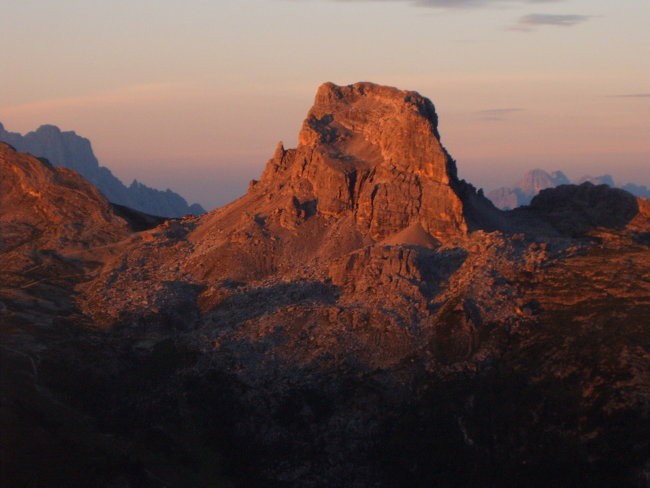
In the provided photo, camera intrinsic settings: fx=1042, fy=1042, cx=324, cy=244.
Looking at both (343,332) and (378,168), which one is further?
(378,168)

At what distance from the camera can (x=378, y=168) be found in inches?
4183

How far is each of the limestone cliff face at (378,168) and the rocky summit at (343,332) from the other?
0.22 metres

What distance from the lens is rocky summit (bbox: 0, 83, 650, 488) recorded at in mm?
72500

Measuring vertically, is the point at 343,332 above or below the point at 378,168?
below

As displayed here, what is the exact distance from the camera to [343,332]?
8769 centimetres

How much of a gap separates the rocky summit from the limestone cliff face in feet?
0.73

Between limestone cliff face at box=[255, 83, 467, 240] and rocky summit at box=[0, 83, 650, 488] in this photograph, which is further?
limestone cliff face at box=[255, 83, 467, 240]

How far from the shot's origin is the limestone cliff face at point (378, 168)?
4031 inches

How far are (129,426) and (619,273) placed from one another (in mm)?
45906

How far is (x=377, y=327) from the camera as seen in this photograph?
8719 cm

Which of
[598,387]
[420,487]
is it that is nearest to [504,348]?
[598,387]

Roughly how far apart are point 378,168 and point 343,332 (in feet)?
79.7

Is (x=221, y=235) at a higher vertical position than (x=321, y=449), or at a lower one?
higher

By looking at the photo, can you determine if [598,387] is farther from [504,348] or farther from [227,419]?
[227,419]
